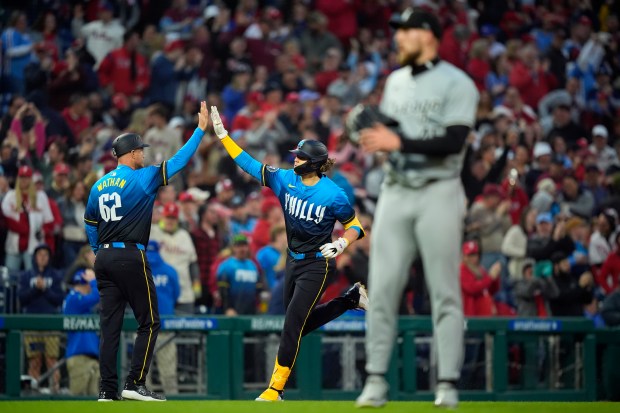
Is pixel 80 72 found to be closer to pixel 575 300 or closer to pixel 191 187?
pixel 191 187

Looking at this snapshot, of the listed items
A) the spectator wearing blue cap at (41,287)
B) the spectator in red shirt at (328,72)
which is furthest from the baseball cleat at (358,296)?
the spectator in red shirt at (328,72)

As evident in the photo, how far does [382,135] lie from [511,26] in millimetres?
17477

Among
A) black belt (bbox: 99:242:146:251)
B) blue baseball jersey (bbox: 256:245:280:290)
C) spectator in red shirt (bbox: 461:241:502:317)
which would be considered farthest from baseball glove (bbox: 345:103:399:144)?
blue baseball jersey (bbox: 256:245:280:290)

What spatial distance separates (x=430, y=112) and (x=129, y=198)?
3.72m

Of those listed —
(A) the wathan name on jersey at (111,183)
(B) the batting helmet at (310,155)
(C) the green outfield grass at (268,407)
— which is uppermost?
(B) the batting helmet at (310,155)

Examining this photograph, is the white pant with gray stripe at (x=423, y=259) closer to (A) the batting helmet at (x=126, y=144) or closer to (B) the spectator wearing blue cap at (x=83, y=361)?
(A) the batting helmet at (x=126, y=144)

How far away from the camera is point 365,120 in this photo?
677cm

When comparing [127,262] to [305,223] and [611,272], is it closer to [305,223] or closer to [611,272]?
[305,223]

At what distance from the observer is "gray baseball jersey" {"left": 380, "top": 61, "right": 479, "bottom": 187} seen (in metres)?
6.80

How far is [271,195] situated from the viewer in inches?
661

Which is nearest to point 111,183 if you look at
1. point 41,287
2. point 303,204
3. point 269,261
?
point 303,204

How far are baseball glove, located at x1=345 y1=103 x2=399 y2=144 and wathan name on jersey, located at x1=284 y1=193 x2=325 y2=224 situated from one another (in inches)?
133

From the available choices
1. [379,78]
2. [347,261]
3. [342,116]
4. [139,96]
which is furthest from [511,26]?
[347,261]

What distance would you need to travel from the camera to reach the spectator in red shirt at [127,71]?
19.0m
